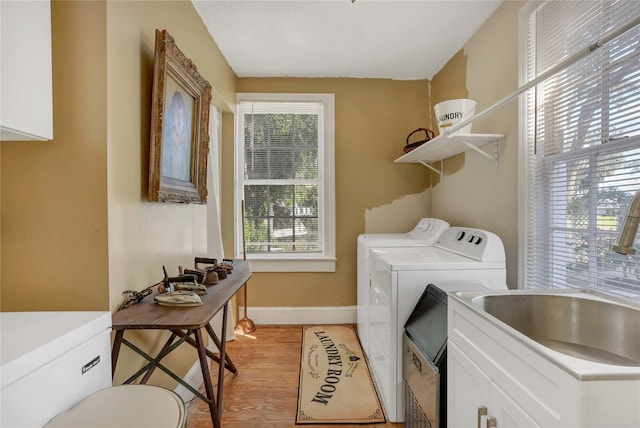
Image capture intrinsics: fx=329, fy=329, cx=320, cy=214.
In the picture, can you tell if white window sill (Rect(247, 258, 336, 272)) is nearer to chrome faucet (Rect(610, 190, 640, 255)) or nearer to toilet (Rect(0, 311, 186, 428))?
toilet (Rect(0, 311, 186, 428))

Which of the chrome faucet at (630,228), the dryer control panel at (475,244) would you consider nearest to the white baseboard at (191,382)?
the dryer control panel at (475,244)

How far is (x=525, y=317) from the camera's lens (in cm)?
125

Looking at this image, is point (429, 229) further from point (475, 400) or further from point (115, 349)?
point (115, 349)

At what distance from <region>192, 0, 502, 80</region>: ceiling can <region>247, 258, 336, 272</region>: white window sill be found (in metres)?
1.80

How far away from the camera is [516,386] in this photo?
33.2 inches

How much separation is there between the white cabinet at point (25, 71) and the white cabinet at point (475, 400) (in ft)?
5.35

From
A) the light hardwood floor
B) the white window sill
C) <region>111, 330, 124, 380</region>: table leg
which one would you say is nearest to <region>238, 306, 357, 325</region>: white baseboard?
the light hardwood floor

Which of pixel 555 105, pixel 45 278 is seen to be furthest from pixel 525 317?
pixel 45 278

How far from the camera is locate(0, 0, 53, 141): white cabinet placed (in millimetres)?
982

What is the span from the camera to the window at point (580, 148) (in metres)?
1.26

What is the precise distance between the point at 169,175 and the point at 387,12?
1712 millimetres

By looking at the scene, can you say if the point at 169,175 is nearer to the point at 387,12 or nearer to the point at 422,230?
the point at 387,12

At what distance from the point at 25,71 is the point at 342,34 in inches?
76.6

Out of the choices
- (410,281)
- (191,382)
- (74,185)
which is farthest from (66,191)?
(410,281)
